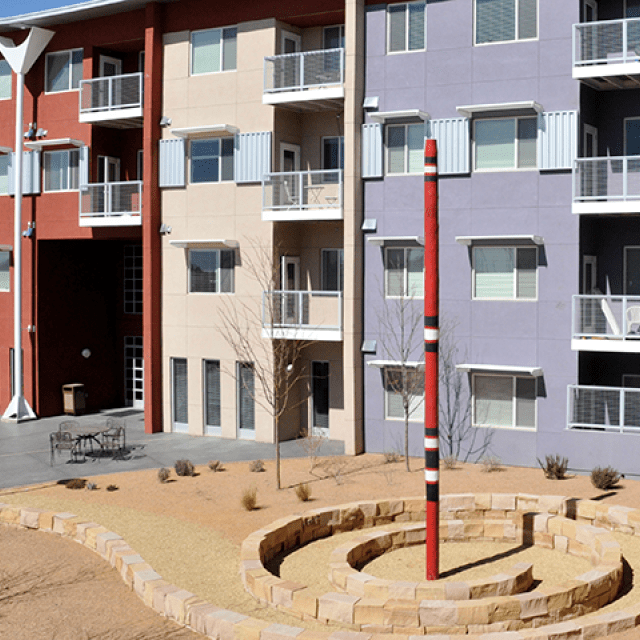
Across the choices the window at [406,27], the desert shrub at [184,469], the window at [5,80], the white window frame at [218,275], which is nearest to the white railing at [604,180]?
the window at [406,27]

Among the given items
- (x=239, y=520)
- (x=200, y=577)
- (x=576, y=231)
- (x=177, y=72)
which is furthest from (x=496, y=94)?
(x=200, y=577)

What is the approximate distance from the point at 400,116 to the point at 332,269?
17.3 ft

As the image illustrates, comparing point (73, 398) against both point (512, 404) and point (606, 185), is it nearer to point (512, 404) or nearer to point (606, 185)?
point (512, 404)

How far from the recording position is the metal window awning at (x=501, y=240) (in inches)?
904

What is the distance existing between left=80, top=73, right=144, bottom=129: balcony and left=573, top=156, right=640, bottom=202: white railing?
1365 cm

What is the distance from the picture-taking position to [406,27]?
24734 mm

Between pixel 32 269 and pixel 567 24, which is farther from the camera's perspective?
pixel 32 269

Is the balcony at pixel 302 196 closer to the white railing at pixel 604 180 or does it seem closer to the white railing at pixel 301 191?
the white railing at pixel 301 191

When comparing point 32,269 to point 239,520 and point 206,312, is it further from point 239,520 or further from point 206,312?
point 239,520

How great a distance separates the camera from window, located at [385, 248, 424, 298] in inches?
977

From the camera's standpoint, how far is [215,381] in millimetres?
28391

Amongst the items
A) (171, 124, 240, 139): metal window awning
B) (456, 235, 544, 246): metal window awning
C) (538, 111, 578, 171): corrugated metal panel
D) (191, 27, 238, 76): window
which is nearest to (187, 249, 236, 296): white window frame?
(171, 124, 240, 139): metal window awning

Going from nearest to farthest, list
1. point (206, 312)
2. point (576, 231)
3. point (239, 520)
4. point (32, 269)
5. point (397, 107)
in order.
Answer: point (239, 520)
point (576, 231)
point (397, 107)
point (206, 312)
point (32, 269)

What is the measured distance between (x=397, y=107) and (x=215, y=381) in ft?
32.3
